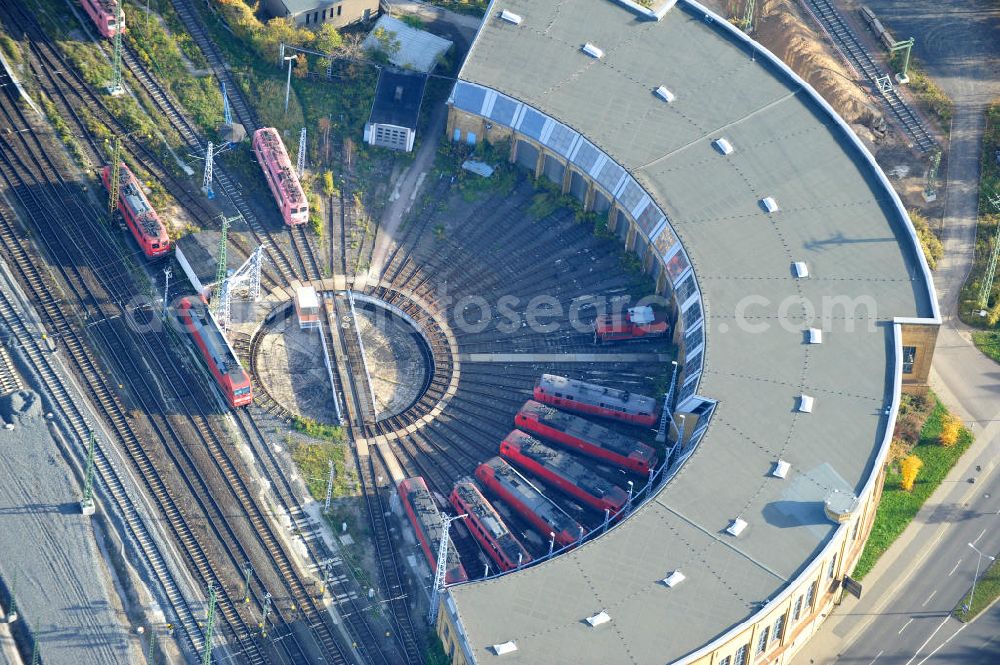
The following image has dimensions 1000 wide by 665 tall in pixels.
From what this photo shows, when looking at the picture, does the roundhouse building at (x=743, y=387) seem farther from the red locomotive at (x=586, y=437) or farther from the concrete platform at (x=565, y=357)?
the red locomotive at (x=586, y=437)

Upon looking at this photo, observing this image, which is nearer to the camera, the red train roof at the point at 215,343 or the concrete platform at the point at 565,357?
the red train roof at the point at 215,343

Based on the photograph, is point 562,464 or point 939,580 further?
point 562,464

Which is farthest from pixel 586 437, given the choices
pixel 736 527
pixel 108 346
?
pixel 108 346

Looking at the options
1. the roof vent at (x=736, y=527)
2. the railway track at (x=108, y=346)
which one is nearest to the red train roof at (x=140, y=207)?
the railway track at (x=108, y=346)

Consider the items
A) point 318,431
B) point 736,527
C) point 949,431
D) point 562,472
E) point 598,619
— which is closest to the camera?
point 598,619

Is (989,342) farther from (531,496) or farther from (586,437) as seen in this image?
(531,496)

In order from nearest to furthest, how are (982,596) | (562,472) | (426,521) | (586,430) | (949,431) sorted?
1. (426,521)
2. (982,596)
3. (562,472)
4. (586,430)
5. (949,431)
